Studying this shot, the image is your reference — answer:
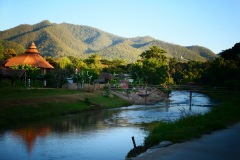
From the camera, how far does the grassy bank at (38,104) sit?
36.8 meters

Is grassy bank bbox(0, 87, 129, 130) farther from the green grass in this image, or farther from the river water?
the green grass

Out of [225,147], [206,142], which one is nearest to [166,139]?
[206,142]

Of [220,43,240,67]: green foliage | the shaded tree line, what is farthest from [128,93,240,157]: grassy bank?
[220,43,240,67]: green foliage

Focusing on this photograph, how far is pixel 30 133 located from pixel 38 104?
13904 mm

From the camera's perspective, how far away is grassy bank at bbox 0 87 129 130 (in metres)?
36.8

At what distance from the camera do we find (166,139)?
61.9 ft

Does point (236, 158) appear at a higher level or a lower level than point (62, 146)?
higher

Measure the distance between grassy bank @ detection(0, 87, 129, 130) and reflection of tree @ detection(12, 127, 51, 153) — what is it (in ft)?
9.52

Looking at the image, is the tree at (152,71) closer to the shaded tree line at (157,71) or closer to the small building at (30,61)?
the shaded tree line at (157,71)

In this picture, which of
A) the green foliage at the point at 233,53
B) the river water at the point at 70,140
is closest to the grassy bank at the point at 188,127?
the river water at the point at 70,140

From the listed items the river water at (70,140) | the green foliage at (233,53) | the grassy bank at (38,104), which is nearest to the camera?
the river water at (70,140)

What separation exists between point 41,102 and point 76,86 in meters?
27.3

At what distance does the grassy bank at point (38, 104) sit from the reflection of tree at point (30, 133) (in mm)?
2902

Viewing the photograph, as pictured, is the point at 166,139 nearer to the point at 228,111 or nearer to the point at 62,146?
the point at 62,146
